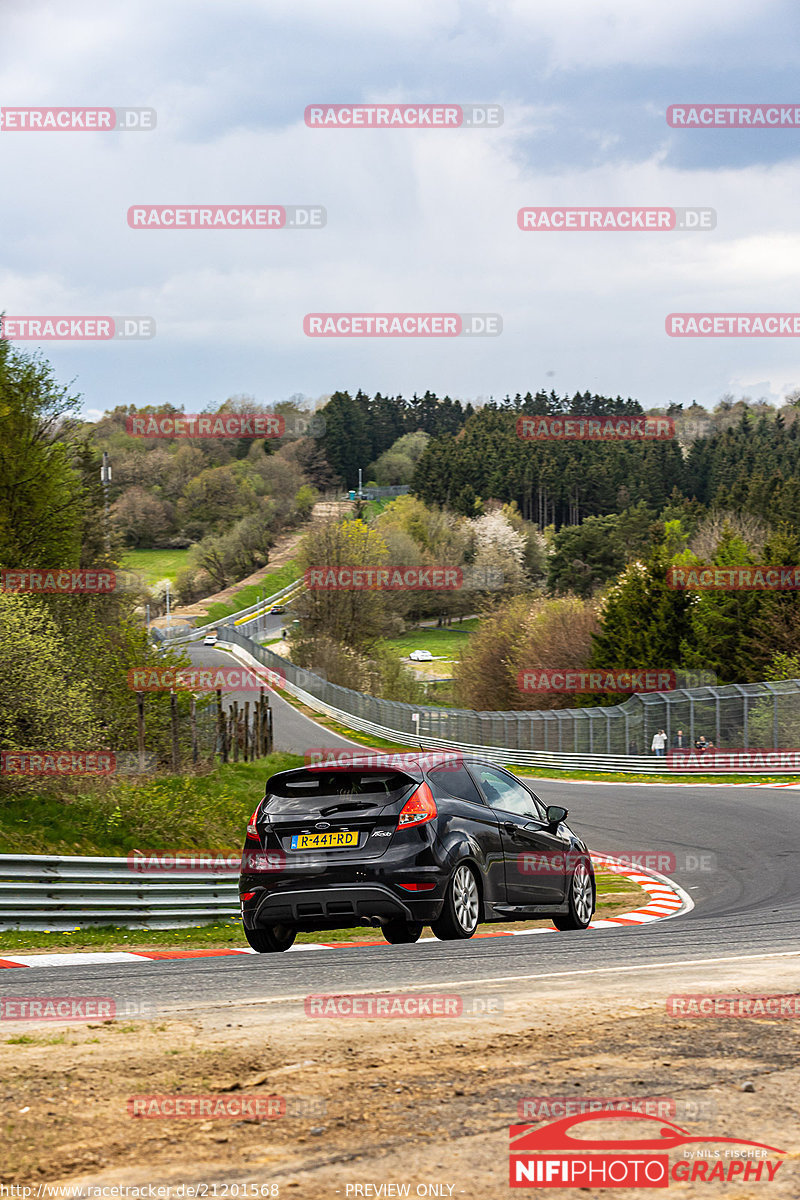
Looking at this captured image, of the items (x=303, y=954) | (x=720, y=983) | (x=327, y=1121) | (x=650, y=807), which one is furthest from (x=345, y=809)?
(x=650, y=807)

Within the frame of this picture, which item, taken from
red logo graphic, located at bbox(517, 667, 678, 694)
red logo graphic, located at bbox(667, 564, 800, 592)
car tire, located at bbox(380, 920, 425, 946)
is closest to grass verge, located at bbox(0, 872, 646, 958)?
car tire, located at bbox(380, 920, 425, 946)

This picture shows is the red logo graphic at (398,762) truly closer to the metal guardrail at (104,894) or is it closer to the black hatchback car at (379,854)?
the black hatchback car at (379,854)

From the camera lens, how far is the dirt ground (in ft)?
11.9

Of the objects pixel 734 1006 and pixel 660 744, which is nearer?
pixel 734 1006

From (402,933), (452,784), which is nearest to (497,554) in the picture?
(452,784)

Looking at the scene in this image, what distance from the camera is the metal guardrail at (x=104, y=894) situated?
38.2 ft

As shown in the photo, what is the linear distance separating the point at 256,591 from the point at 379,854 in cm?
12248

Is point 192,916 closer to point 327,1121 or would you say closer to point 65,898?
point 65,898

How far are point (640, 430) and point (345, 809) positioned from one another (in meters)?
148

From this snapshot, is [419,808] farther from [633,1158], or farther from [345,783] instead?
[633,1158]

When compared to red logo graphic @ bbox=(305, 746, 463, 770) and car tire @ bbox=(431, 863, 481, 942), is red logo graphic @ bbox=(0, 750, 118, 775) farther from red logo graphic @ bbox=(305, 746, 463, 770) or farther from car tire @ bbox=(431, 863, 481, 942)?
car tire @ bbox=(431, 863, 481, 942)

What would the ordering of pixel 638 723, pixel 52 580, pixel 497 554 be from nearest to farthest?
pixel 52 580, pixel 638 723, pixel 497 554

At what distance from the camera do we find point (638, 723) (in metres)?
43.8

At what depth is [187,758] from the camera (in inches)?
1222
